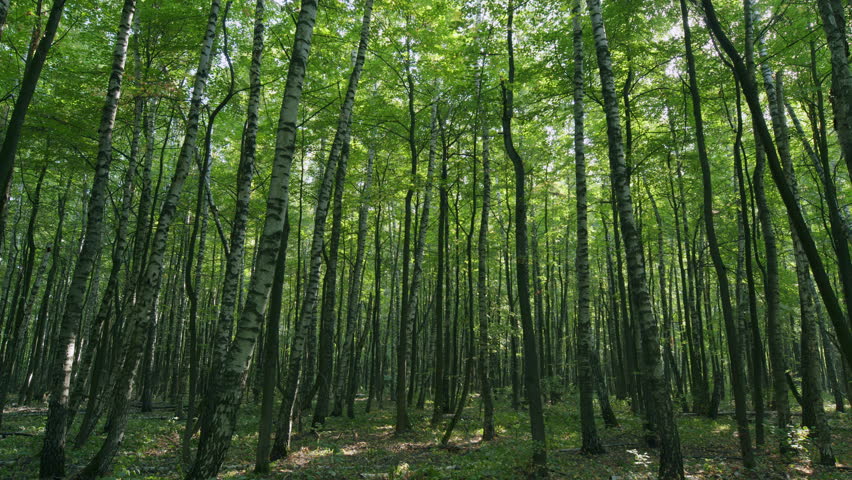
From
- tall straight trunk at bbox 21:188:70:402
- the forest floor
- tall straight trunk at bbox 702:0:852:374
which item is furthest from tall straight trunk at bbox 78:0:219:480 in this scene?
tall straight trunk at bbox 702:0:852:374

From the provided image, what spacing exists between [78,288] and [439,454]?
795 centimetres

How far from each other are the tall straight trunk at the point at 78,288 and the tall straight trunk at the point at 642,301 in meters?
8.43

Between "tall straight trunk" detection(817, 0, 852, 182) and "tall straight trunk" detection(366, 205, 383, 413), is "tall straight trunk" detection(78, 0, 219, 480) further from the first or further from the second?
"tall straight trunk" detection(366, 205, 383, 413)

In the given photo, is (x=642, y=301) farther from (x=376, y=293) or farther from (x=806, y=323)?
(x=376, y=293)

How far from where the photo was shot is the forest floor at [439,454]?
845 centimetres

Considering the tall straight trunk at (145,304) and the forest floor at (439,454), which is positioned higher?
the tall straight trunk at (145,304)

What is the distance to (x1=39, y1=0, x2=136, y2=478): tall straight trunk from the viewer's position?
765 centimetres

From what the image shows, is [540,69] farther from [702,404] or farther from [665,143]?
[702,404]

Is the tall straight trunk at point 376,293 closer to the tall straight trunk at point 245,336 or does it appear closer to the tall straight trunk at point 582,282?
the tall straight trunk at point 582,282

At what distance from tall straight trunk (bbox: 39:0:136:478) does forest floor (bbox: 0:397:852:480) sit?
1.04 meters

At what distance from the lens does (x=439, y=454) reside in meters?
10.4

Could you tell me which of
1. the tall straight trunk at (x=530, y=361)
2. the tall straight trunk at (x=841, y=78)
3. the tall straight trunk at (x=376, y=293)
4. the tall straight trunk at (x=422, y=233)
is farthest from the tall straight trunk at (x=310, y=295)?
the tall straight trunk at (x=841, y=78)

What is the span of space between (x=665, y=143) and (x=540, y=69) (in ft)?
16.1

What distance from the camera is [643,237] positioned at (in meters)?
18.0
